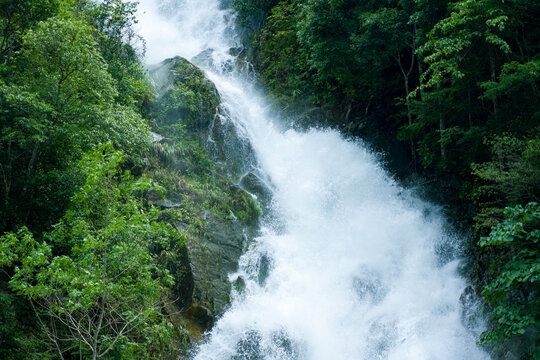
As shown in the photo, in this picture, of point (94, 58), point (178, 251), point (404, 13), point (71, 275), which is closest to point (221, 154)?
point (178, 251)

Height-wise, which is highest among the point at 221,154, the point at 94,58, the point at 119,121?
the point at 221,154

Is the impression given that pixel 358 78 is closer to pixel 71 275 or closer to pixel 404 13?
pixel 404 13

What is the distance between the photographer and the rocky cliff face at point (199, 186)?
10047 mm

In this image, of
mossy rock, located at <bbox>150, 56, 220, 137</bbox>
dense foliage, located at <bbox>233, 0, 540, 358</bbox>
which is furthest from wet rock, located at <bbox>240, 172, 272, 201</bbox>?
dense foliage, located at <bbox>233, 0, 540, 358</bbox>

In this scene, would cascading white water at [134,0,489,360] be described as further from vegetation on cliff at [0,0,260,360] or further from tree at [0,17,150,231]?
tree at [0,17,150,231]

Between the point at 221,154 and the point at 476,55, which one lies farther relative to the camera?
the point at 221,154

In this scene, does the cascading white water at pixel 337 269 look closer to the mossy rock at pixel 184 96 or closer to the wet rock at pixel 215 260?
the wet rock at pixel 215 260

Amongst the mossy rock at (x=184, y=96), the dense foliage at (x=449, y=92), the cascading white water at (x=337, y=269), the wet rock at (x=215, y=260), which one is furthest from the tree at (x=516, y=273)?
the mossy rock at (x=184, y=96)

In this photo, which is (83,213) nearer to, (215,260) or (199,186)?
(215,260)

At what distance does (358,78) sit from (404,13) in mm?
3324

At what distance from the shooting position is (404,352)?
30.8 ft

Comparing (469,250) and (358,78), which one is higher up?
(358,78)

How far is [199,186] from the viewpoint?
43.6ft

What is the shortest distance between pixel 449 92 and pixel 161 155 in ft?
34.2
